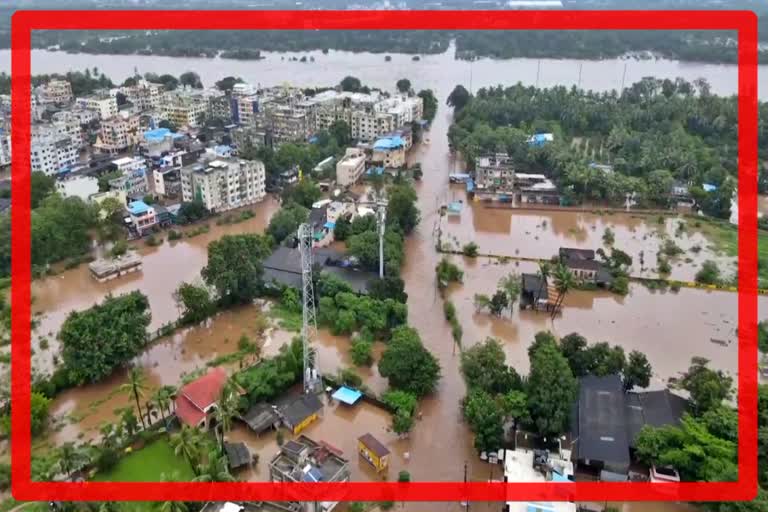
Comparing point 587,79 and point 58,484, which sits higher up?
point 587,79

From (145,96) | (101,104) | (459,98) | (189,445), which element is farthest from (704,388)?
(145,96)

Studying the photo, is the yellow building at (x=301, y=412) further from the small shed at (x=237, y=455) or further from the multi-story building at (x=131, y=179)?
the multi-story building at (x=131, y=179)

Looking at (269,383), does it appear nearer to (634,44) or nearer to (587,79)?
(587,79)

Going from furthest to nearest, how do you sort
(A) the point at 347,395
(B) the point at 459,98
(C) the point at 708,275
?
(B) the point at 459,98, (C) the point at 708,275, (A) the point at 347,395

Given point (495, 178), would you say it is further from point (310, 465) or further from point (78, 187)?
point (310, 465)

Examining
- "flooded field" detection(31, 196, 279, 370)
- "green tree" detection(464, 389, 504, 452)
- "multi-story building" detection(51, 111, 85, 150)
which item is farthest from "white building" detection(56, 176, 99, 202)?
"green tree" detection(464, 389, 504, 452)

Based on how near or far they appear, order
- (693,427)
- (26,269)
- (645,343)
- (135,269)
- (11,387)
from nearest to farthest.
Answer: (693,427) → (11,387) → (645,343) → (26,269) → (135,269)

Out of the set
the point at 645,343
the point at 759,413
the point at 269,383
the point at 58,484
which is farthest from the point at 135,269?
the point at 759,413
